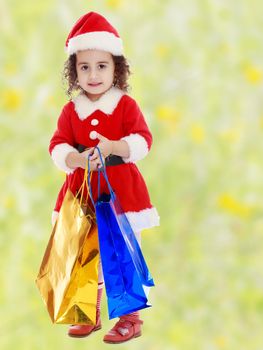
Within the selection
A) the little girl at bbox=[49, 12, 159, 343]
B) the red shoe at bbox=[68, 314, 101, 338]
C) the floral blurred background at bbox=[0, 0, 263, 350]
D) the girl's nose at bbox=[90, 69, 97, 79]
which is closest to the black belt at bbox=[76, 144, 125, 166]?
the little girl at bbox=[49, 12, 159, 343]

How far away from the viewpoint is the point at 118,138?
4.00 ft

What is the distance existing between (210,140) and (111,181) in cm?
77

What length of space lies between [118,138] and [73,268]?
20 centimetres

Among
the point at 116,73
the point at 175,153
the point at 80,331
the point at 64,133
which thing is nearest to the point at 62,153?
the point at 64,133

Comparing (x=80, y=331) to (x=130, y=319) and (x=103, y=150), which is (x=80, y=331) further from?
(x=103, y=150)

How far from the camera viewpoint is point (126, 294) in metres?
1.16

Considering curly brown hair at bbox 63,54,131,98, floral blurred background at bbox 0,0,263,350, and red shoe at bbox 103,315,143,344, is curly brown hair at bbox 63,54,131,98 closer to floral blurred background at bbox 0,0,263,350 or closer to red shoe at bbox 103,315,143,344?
red shoe at bbox 103,315,143,344

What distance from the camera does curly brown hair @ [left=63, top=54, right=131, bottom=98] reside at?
48.8 inches

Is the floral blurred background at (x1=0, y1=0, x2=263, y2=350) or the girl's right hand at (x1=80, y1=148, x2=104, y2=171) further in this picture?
the floral blurred background at (x1=0, y1=0, x2=263, y2=350)

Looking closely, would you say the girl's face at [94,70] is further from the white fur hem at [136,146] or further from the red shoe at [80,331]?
the red shoe at [80,331]

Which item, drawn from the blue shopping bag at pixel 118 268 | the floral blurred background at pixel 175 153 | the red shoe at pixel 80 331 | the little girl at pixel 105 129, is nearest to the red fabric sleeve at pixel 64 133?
the little girl at pixel 105 129

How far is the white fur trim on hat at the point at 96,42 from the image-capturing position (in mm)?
1203

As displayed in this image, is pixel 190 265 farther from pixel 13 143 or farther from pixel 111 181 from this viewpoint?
pixel 111 181

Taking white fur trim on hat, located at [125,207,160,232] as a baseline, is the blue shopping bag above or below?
below
